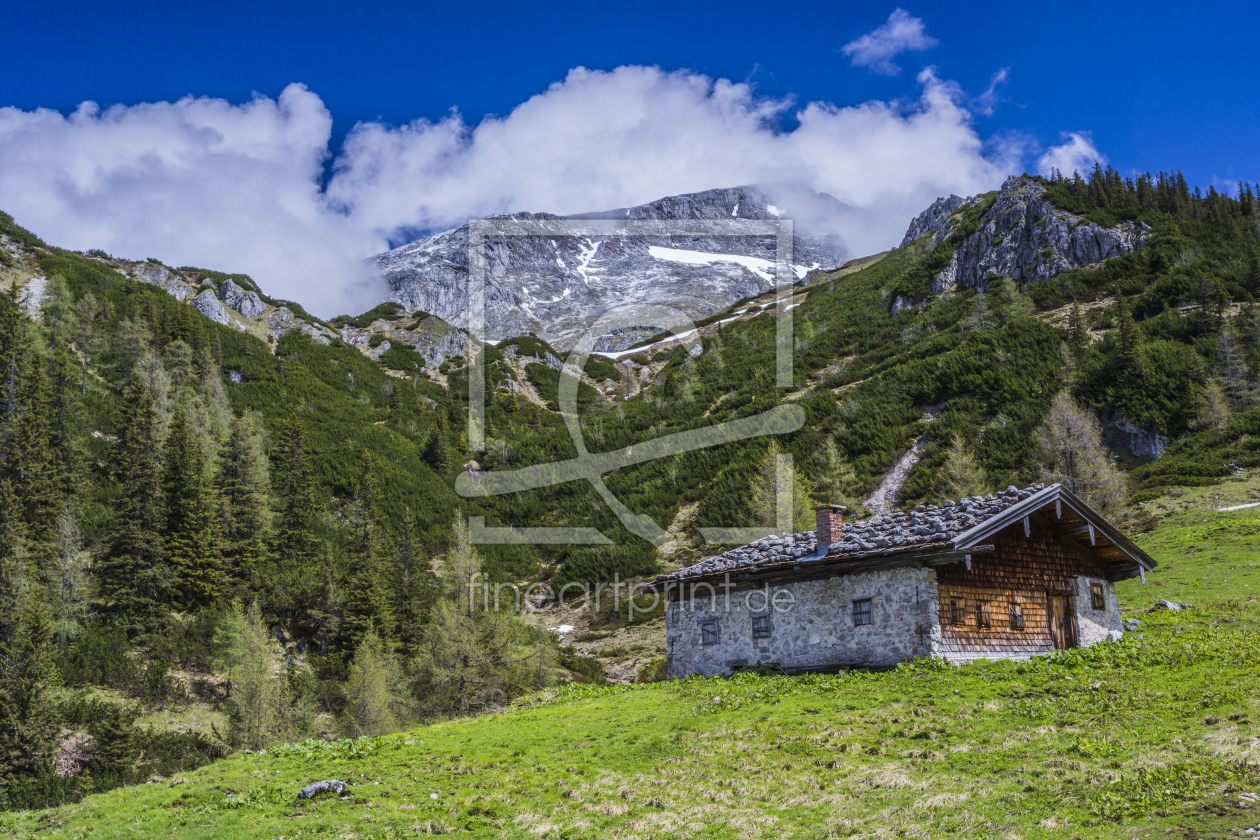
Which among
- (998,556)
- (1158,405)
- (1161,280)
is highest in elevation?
(1161,280)

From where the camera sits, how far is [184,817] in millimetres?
11781

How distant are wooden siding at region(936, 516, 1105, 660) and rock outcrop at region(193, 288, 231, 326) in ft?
325

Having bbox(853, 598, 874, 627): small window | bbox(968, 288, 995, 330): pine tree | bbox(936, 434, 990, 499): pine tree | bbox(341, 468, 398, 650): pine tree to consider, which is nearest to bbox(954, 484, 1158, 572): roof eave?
bbox(853, 598, 874, 627): small window

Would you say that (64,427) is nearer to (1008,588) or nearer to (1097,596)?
(1008,588)

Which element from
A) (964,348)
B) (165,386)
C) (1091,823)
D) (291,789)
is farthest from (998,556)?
(165,386)

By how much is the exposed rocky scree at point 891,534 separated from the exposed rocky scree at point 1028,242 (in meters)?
79.9

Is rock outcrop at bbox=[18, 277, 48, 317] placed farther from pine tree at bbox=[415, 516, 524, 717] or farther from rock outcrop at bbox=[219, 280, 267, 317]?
pine tree at bbox=[415, 516, 524, 717]

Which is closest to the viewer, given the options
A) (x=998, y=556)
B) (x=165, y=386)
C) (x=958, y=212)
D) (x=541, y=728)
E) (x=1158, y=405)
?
(x=541, y=728)

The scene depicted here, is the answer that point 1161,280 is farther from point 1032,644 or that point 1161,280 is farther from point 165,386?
point 165,386

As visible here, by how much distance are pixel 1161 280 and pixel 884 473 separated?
38.8 m

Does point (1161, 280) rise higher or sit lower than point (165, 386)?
higher

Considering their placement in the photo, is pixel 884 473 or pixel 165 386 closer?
pixel 884 473

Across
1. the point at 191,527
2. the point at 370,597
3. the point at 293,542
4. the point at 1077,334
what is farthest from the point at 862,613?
the point at 1077,334

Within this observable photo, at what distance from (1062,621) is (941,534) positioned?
6.66m
